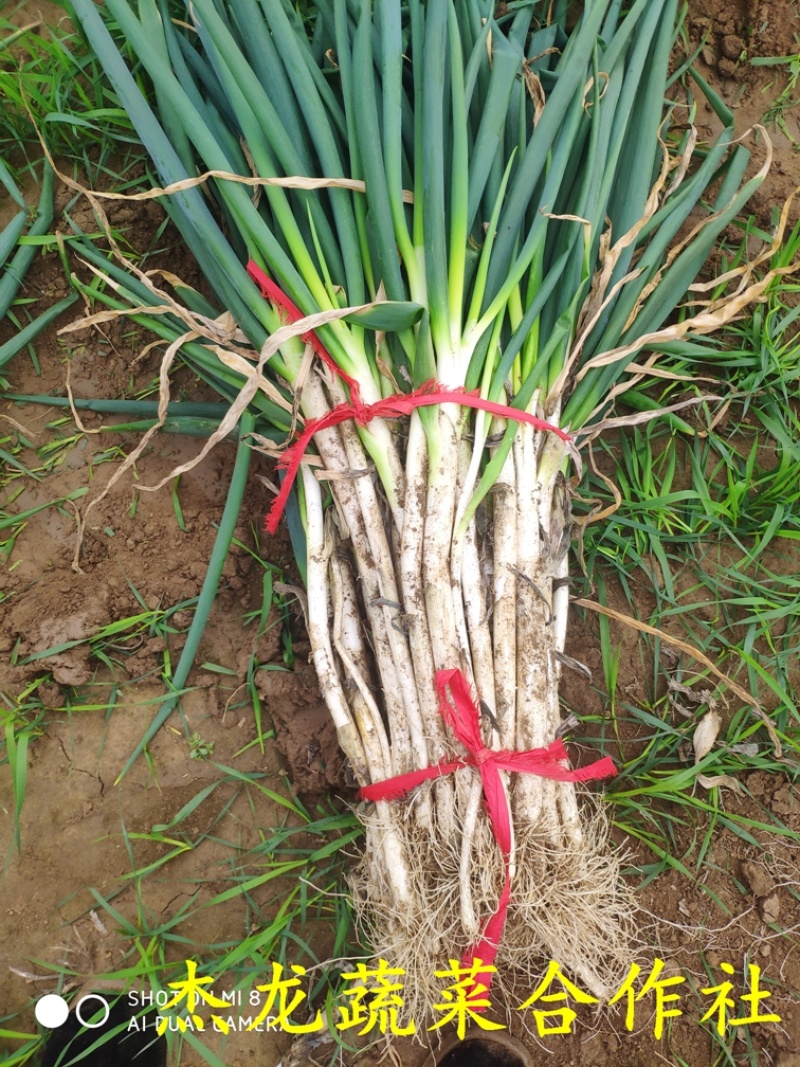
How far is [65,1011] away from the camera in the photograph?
1.35 metres

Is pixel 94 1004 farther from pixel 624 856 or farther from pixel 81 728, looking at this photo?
pixel 624 856

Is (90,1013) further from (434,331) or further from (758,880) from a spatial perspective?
(434,331)

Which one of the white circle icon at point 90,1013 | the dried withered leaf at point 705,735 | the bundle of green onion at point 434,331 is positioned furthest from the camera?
the dried withered leaf at point 705,735

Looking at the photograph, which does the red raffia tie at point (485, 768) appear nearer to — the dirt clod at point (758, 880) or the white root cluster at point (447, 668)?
the white root cluster at point (447, 668)

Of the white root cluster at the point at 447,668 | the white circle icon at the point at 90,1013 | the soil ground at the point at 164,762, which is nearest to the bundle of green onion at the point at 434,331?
the white root cluster at the point at 447,668

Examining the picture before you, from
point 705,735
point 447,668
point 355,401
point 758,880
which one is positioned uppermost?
point 355,401

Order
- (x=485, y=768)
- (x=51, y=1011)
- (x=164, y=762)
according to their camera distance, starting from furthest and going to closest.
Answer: (x=164, y=762) → (x=51, y=1011) → (x=485, y=768)

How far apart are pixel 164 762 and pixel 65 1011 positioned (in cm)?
45

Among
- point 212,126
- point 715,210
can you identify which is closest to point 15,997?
point 212,126

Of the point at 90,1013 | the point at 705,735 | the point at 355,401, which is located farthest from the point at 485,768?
the point at 90,1013

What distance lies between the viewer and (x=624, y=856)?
4.52 ft

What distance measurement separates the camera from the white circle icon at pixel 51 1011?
4.41 ft

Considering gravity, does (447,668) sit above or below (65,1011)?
above

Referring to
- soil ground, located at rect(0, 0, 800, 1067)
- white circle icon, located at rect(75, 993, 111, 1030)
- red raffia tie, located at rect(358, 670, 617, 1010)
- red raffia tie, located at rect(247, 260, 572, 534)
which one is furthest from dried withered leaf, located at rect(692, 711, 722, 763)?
white circle icon, located at rect(75, 993, 111, 1030)
